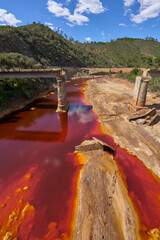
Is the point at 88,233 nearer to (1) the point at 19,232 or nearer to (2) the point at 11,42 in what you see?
A: (1) the point at 19,232

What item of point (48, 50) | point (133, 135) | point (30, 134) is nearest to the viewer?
point (133, 135)

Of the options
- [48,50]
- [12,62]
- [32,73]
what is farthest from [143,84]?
[48,50]

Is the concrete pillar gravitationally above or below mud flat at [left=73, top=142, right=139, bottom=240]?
above

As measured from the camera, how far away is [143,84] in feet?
62.4

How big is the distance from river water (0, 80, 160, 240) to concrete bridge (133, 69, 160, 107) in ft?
29.5

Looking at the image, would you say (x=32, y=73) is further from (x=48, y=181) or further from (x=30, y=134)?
(x=48, y=181)

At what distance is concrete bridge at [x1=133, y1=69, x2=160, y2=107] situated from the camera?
18.7 m

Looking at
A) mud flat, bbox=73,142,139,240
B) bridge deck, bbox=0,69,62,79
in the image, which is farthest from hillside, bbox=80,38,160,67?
mud flat, bbox=73,142,139,240

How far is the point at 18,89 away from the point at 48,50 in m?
59.7

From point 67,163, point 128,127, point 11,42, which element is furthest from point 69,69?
point 67,163

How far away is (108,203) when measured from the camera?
7.76 metres

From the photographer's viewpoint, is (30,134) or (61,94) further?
(61,94)

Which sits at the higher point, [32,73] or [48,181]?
[32,73]

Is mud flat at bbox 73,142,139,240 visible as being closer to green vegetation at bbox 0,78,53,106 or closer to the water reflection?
the water reflection
